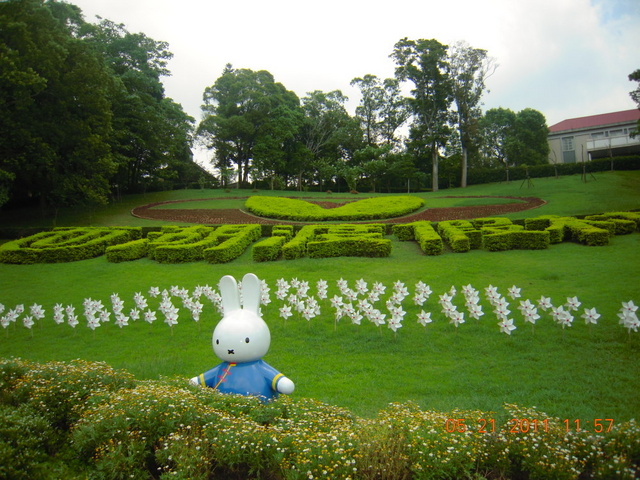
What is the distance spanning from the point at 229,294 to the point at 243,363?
3.42ft

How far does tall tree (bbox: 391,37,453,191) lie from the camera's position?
3806 centimetres

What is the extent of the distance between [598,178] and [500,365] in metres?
25.9

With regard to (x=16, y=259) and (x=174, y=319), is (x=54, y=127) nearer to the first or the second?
(x=16, y=259)

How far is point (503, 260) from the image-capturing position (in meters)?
13.4

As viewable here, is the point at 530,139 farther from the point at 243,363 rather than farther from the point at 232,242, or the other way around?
the point at 243,363

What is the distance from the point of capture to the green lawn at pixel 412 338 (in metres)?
6.43

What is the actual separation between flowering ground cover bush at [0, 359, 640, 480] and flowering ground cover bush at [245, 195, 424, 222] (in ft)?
56.6

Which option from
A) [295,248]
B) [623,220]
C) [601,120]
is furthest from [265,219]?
[601,120]

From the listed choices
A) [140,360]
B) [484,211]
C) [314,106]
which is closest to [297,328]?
[140,360]

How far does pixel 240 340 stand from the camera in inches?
227

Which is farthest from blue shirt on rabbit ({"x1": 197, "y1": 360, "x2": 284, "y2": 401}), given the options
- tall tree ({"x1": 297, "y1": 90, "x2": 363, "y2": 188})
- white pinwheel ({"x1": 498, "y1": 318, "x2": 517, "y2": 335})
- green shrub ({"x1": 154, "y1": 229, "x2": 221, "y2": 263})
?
tall tree ({"x1": 297, "y1": 90, "x2": 363, "y2": 188})

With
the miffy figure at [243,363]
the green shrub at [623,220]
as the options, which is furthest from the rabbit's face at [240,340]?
the green shrub at [623,220]

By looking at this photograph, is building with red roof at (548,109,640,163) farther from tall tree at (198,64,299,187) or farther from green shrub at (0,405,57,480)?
green shrub at (0,405,57,480)

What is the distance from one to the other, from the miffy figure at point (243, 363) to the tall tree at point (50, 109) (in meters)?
18.9
